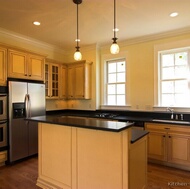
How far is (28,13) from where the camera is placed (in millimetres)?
2832

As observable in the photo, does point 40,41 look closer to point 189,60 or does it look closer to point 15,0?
point 15,0

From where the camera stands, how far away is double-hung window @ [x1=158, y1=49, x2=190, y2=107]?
3625 mm

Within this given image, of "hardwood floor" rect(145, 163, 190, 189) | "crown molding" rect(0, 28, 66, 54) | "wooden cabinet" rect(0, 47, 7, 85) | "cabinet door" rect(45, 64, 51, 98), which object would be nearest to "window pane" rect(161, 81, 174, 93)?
"hardwood floor" rect(145, 163, 190, 189)

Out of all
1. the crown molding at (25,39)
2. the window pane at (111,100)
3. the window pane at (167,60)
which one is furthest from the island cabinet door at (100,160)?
the crown molding at (25,39)

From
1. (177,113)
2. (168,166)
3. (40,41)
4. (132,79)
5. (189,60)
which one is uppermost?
(40,41)

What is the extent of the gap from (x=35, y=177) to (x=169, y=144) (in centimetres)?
264

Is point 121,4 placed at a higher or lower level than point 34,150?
higher

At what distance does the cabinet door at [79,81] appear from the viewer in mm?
4562

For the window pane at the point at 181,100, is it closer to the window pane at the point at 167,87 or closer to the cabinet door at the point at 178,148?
the window pane at the point at 167,87

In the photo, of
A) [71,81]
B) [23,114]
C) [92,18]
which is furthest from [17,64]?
[92,18]

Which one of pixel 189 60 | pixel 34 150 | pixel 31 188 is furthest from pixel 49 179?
pixel 189 60

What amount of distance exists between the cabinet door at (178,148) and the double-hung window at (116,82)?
1.59 meters

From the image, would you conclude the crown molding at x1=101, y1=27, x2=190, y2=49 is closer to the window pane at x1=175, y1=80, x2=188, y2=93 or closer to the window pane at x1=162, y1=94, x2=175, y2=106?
the window pane at x1=175, y1=80, x2=188, y2=93

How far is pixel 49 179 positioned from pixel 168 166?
92.6 inches
